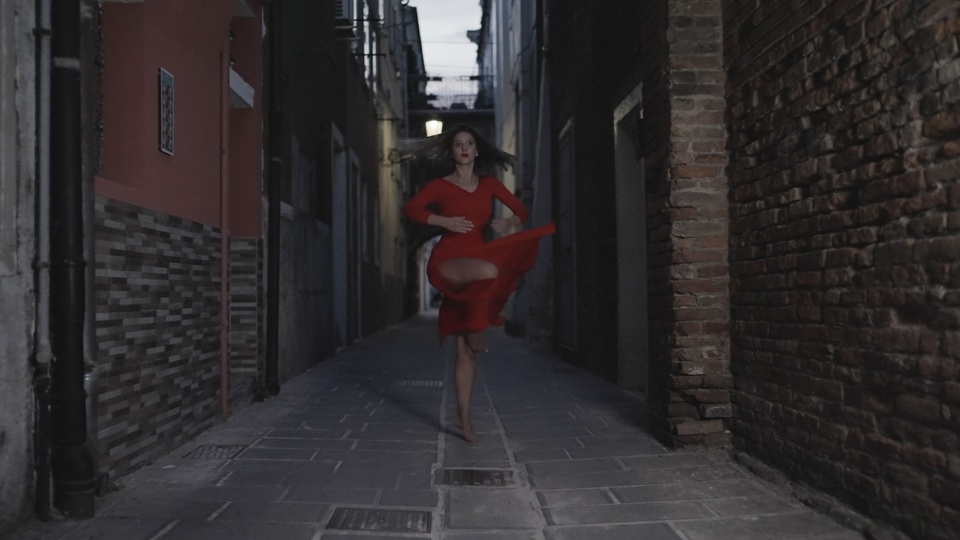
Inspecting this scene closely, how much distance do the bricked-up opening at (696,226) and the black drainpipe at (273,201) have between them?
3630 mm

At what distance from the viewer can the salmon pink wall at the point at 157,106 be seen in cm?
387

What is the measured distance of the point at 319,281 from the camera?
9.61 meters

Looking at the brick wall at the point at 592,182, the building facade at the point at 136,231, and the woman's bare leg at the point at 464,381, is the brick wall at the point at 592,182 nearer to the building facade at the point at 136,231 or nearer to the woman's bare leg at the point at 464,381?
the woman's bare leg at the point at 464,381

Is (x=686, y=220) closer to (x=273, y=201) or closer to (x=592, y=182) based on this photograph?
(x=273, y=201)

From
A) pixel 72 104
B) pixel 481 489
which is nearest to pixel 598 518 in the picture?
pixel 481 489

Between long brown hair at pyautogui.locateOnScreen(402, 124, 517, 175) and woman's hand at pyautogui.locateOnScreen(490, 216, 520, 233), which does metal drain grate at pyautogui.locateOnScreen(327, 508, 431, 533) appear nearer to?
woman's hand at pyautogui.locateOnScreen(490, 216, 520, 233)

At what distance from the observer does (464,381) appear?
4629mm

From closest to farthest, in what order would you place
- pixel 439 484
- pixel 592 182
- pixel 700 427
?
pixel 439 484 < pixel 700 427 < pixel 592 182

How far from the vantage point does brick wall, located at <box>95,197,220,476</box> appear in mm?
3473

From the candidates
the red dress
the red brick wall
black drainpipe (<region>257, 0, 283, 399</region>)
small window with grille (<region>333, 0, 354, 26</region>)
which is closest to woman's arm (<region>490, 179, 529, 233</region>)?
the red dress

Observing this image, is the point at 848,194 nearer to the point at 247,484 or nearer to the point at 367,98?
the point at 247,484

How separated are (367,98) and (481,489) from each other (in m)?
13.4

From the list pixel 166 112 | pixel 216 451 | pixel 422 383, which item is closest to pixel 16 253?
pixel 166 112

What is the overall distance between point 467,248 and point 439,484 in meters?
1.45
